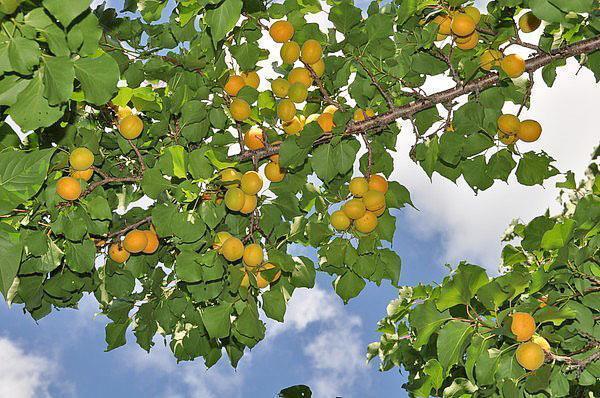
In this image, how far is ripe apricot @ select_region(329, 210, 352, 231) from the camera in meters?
3.77

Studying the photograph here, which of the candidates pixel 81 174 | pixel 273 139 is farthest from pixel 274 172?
pixel 81 174

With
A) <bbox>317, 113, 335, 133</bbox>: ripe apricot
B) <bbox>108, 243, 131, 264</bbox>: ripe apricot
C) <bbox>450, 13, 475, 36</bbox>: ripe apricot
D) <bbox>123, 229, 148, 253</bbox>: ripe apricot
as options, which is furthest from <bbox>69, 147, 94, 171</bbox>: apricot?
<bbox>450, 13, 475, 36</bbox>: ripe apricot

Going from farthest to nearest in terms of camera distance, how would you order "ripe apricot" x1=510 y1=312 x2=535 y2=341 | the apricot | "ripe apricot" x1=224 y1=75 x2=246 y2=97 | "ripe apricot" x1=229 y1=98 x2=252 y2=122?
"ripe apricot" x1=224 y1=75 x2=246 y2=97, "ripe apricot" x1=229 y1=98 x2=252 y2=122, the apricot, "ripe apricot" x1=510 y1=312 x2=535 y2=341

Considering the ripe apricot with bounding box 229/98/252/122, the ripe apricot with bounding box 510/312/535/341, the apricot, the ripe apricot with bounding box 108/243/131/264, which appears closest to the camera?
the ripe apricot with bounding box 510/312/535/341

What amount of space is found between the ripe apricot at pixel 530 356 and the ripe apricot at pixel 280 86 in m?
2.01

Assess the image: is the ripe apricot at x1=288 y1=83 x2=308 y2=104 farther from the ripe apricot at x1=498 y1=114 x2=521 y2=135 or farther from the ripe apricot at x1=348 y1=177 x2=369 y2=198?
the ripe apricot at x1=498 y1=114 x2=521 y2=135

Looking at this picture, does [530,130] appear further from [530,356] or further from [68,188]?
[68,188]

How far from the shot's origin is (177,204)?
3537 millimetres

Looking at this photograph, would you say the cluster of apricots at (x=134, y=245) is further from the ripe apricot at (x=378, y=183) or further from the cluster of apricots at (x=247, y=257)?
the ripe apricot at (x=378, y=183)

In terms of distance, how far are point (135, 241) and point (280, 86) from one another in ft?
4.37

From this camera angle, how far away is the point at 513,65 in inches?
147

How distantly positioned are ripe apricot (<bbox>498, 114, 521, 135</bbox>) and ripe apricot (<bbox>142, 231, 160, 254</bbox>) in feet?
7.64

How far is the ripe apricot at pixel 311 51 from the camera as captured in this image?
359 centimetres

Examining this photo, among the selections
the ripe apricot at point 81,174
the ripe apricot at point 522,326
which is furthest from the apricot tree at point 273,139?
the ripe apricot at point 522,326
